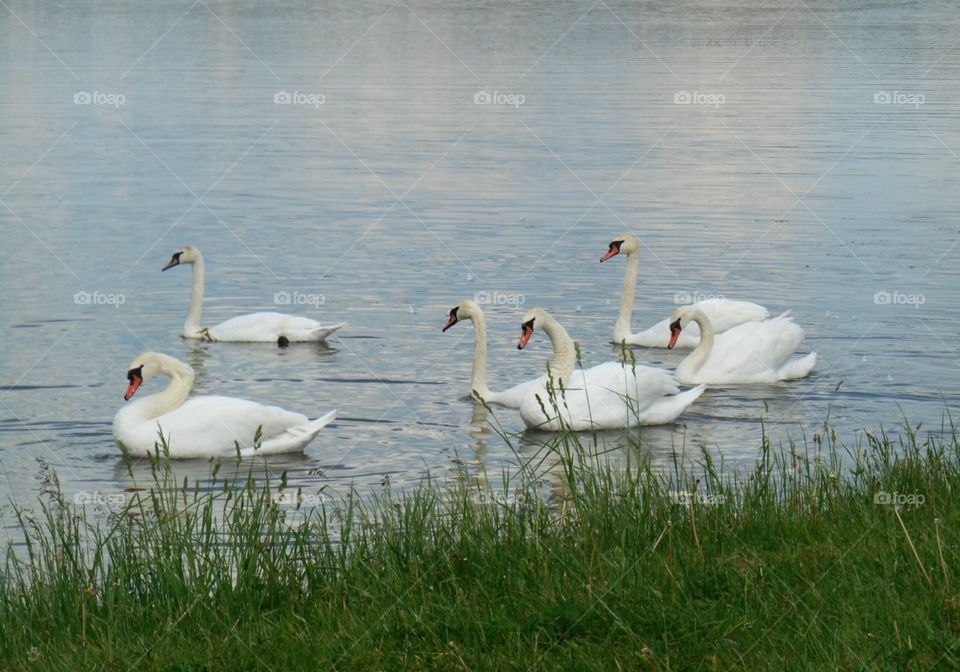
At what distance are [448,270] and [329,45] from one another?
29446mm

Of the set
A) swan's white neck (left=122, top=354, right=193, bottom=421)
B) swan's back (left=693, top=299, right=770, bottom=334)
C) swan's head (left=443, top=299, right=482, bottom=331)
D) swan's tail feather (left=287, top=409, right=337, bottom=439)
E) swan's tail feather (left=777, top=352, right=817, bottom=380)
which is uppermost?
swan's head (left=443, top=299, right=482, bottom=331)

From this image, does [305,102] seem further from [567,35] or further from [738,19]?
[738,19]

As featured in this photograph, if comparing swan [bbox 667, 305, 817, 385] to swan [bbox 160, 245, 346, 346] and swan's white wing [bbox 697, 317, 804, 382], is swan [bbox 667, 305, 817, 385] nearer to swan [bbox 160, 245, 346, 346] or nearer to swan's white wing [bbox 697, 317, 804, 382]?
swan's white wing [bbox 697, 317, 804, 382]

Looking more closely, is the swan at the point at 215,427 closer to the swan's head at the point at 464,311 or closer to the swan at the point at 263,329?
the swan's head at the point at 464,311

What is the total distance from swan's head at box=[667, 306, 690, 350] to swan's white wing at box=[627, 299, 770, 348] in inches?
27.9

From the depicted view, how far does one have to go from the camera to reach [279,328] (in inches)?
536

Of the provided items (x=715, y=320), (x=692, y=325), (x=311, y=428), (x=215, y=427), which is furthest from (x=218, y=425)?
(x=692, y=325)

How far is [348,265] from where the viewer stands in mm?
16656

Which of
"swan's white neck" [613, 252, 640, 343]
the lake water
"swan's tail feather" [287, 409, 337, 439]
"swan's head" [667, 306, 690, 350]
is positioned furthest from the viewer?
"swan's white neck" [613, 252, 640, 343]

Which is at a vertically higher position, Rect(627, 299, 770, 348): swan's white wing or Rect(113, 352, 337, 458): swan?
Rect(627, 299, 770, 348): swan's white wing

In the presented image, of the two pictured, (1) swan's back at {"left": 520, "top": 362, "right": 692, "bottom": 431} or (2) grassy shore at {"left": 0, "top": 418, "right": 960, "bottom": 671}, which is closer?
(2) grassy shore at {"left": 0, "top": 418, "right": 960, "bottom": 671}

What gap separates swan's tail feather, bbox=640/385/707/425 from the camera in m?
11.2

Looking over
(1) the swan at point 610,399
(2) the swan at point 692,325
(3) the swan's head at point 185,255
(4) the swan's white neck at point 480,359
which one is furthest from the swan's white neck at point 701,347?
(3) the swan's head at point 185,255

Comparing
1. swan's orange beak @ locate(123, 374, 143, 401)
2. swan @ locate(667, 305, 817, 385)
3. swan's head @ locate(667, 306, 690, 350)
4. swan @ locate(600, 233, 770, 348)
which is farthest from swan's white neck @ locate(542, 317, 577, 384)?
swan's orange beak @ locate(123, 374, 143, 401)
